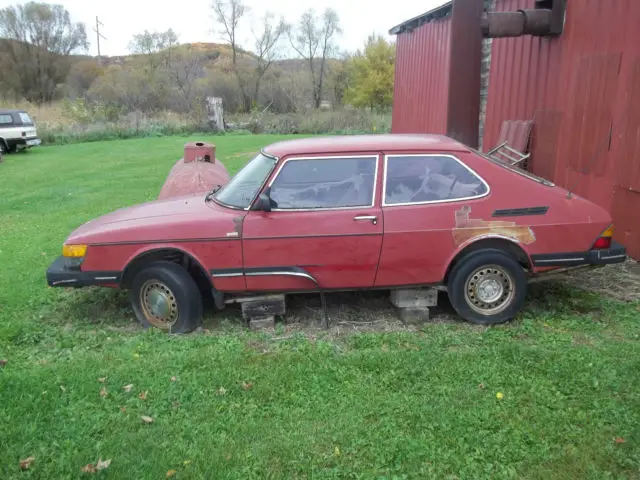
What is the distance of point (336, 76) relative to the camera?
52.8 m

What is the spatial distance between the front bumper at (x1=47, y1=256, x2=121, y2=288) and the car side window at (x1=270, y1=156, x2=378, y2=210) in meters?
1.56

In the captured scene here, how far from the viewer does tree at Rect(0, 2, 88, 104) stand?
171ft

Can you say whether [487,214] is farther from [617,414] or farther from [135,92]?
[135,92]

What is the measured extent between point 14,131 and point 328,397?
964 inches

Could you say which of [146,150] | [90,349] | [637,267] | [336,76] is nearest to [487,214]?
[637,267]

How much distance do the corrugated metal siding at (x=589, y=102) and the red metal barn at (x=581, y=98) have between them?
11 millimetres

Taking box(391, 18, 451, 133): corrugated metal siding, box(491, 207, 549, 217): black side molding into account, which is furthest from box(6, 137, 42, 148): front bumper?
box(491, 207, 549, 217): black side molding

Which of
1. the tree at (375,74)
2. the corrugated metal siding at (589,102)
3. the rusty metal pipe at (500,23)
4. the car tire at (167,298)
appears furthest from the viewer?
the tree at (375,74)

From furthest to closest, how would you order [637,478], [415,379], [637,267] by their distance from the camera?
[637,267], [415,379], [637,478]

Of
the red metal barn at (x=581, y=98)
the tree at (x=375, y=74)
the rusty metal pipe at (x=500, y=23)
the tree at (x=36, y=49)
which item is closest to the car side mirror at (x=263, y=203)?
the red metal barn at (x=581, y=98)

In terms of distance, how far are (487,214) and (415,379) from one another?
163cm

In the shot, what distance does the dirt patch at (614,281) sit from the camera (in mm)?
5473

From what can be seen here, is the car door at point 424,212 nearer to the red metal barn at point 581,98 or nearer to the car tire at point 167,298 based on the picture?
the car tire at point 167,298

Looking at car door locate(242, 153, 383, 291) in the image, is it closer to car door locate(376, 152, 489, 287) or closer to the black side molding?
car door locate(376, 152, 489, 287)
